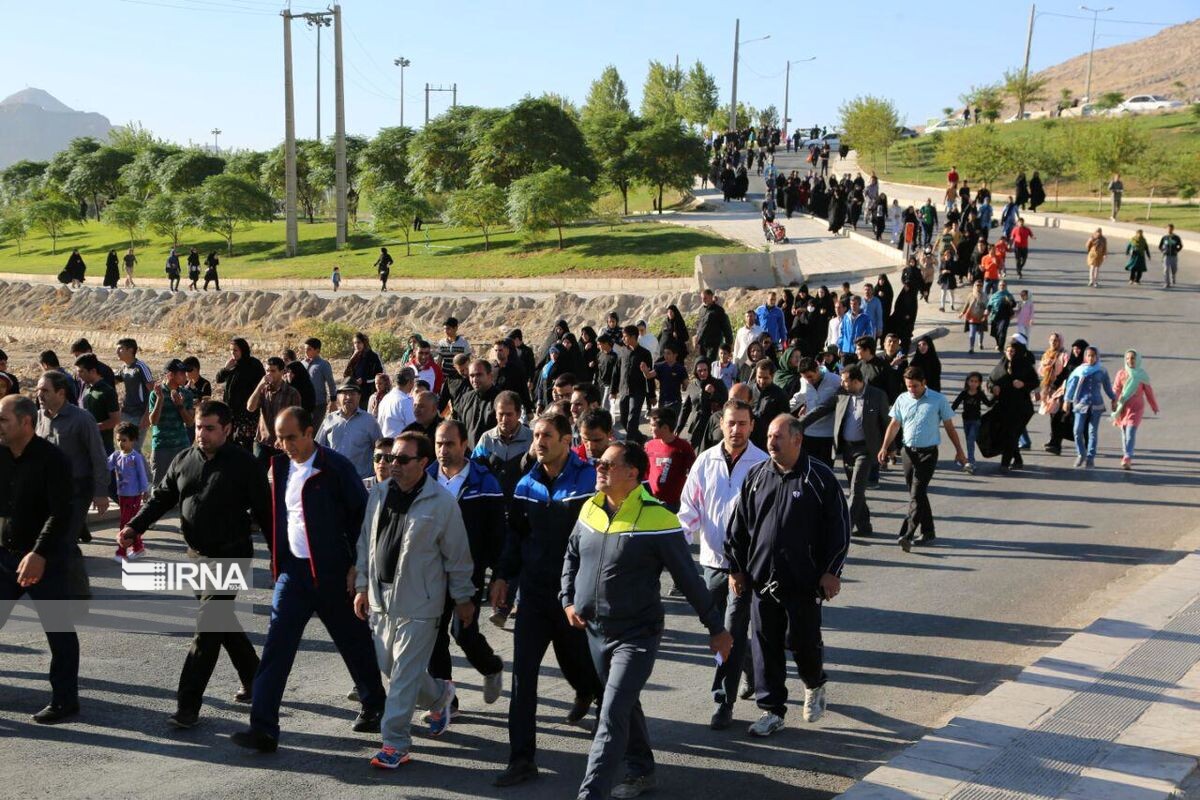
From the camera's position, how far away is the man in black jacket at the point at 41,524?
688cm

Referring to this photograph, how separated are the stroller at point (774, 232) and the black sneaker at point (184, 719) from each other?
108 ft

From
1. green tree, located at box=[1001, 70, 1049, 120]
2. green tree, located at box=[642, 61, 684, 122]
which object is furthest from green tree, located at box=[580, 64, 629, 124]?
green tree, located at box=[1001, 70, 1049, 120]

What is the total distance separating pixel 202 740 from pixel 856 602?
490 cm

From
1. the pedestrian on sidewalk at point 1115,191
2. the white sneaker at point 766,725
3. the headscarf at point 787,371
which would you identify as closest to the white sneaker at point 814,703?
the white sneaker at point 766,725

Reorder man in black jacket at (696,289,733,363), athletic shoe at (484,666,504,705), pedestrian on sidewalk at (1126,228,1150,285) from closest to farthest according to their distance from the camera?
athletic shoe at (484,666,504,705) → man in black jacket at (696,289,733,363) → pedestrian on sidewalk at (1126,228,1150,285)

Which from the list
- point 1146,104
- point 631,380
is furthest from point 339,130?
point 1146,104

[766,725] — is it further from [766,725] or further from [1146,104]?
[1146,104]

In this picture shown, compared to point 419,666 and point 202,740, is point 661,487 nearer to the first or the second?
point 419,666

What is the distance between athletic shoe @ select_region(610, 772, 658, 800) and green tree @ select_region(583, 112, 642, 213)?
4588cm

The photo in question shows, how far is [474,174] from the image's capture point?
166 ft

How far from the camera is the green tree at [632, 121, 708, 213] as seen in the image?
50156 millimetres

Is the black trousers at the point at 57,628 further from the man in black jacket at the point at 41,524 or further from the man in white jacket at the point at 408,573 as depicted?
the man in white jacket at the point at 408,573

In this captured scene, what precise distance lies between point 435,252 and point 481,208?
8.24 feet

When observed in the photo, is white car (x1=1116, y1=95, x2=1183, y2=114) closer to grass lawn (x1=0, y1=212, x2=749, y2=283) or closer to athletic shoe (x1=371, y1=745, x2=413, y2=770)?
grass lawn (x1=0, y1=212, x2=749, y2=283)
